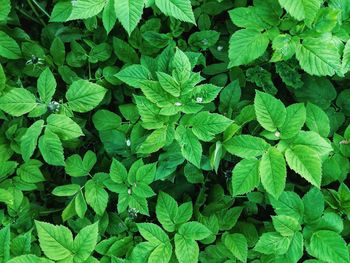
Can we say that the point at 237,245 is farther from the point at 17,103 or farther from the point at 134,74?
the point at 17,103

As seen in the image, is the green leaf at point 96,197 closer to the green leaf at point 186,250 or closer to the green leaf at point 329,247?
the green leaf at point 186,250

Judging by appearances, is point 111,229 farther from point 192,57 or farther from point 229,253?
point 192,57

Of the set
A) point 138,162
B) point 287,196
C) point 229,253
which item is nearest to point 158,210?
point 138,162

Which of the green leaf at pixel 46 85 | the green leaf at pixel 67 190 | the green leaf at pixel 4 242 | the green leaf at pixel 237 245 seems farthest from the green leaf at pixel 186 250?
the green leaf at pixel 46 85

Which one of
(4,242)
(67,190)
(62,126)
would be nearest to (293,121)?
(62,126)

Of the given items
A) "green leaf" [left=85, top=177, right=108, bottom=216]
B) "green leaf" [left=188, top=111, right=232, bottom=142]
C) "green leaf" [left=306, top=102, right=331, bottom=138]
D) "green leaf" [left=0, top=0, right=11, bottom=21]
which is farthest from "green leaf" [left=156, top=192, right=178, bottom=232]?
"green leaf" [left=0, top=0, right=11, bottom=21]

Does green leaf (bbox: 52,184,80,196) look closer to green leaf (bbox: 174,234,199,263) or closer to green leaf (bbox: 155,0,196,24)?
green leaf (bbox: 174,234,199,263)
